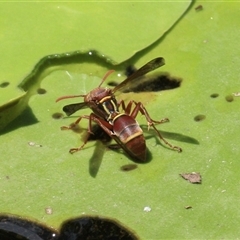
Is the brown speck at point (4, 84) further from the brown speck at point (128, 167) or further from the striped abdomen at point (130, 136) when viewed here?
the brown speck at point (128, 167)

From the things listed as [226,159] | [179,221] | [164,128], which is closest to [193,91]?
[164,128]

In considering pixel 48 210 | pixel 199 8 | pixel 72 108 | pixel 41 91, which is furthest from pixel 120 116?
pixel 199 8

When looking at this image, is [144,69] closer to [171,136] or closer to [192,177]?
[171,136]

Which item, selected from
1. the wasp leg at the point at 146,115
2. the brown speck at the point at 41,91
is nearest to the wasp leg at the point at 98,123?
the wasp leg at the point at 146,115

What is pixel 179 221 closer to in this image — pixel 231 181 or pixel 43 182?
pixel 231 181

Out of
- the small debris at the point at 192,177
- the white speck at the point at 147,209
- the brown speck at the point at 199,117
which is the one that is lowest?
the white speck at the point at 147,209
